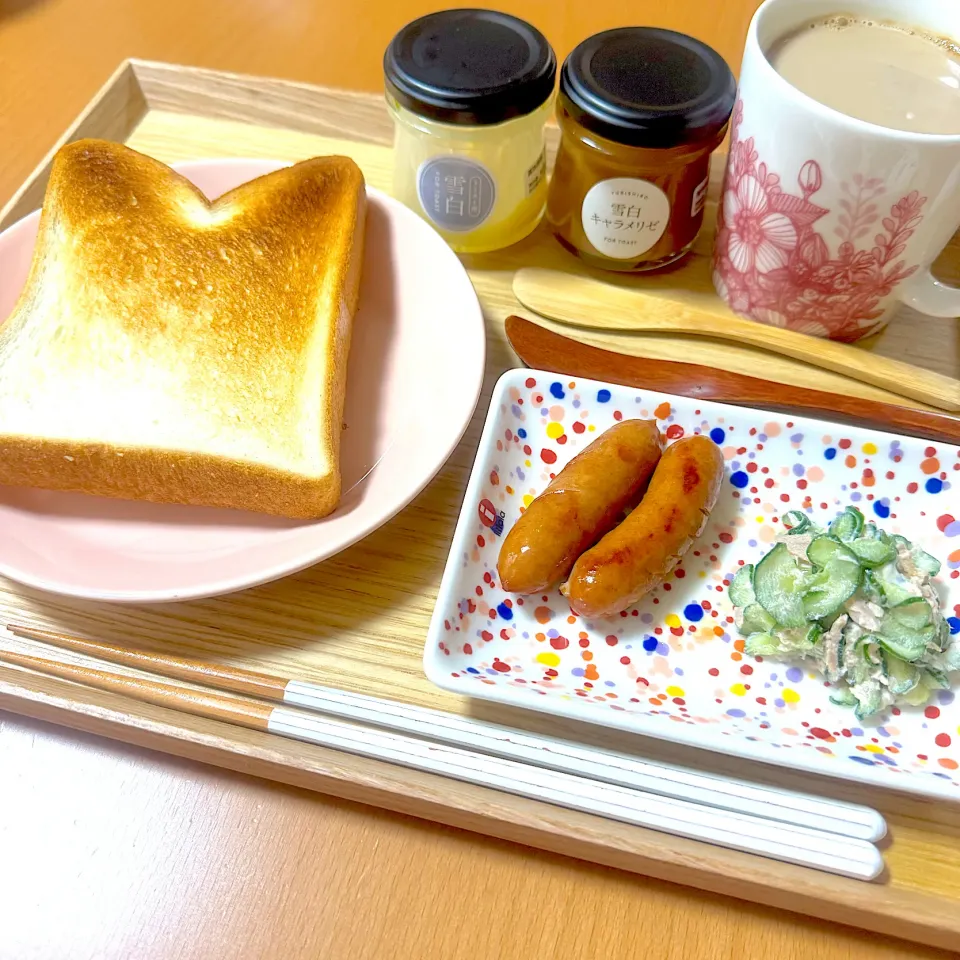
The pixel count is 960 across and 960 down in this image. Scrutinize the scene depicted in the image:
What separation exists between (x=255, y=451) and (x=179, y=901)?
426 mm

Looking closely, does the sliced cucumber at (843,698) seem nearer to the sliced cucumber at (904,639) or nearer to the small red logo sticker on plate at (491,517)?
the sliced cucumber at (904,639)

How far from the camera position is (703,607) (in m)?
0.81

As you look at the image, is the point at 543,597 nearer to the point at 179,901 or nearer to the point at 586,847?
the point at 586,847

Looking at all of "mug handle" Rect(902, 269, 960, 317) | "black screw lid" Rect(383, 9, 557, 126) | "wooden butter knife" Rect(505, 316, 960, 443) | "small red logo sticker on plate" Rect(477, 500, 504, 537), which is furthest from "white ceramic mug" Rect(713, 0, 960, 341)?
"small red logo sticker on plate" Rect(477, 500, 504, 537)

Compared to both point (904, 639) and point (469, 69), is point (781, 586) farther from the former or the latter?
point (469, 69)

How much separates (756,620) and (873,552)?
12cm

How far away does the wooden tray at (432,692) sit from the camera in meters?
0.67

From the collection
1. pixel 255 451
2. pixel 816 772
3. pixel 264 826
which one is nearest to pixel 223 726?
pixel 264 826

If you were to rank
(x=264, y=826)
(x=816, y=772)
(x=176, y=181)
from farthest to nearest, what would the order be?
(x=176, y=181)
(x=264, y=826)
(x=816, y=772)

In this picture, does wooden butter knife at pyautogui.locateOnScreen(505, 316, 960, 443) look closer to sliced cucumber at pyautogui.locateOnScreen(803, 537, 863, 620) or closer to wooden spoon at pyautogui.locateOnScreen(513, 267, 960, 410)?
wooden spoon at pyautogui.locateOnScreen(513, 267, 960, 410)

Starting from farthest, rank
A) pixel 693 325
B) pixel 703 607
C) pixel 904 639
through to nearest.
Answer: pixel 693 325, pixel 703 607, pixel 904 639

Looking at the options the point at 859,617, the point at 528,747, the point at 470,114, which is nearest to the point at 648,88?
the point at 470,114

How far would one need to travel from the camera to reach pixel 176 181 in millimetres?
1045

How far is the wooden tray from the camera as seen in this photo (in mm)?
667
